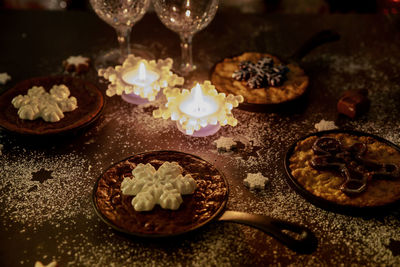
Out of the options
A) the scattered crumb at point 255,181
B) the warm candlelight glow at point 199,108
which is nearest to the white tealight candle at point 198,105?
the warm candlelight glow at point 199,108

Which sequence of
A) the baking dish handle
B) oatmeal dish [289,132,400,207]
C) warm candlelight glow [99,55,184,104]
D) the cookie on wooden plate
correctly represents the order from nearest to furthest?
the baking dish handle
oatmeal dish [289,132,400,207]
the cookie on wooden plate
warm candlelight glow [99,55,184,104]

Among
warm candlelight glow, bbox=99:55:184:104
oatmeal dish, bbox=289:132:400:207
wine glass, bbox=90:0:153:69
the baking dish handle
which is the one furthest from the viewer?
wine glass, bbox=90:0:153:69

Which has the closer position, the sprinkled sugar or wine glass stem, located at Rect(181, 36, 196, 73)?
the sprinkled sugar

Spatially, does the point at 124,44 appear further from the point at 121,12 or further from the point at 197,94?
the point at 197,94

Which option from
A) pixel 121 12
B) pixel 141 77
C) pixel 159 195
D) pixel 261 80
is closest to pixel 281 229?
pixel 159 195

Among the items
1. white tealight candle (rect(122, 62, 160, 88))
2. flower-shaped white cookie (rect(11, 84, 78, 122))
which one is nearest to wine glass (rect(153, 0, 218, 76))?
white tealight candle (rect(122, 62, 160, 88))

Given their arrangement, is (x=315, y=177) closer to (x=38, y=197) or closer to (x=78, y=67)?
(x=38, y=197)

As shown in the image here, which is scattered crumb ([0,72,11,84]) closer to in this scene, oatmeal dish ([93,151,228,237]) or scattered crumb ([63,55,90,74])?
scattered crumb ([63,55,90,74])
